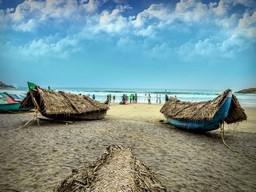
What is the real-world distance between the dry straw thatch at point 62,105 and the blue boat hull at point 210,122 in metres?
5.54

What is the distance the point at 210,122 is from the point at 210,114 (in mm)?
416

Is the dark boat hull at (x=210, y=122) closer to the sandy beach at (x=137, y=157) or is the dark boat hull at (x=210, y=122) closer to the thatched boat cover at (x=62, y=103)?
the sandy beach at (x=137, y=157)

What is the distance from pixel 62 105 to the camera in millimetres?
12156

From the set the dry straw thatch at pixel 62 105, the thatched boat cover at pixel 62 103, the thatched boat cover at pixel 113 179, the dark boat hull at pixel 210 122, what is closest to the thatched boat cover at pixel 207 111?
the dark boat hull at pixel 210 122

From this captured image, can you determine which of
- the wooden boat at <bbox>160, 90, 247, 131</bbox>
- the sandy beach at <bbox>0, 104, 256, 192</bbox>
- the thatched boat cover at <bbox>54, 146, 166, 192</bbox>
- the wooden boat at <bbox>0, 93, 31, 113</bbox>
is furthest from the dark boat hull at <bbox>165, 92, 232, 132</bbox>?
the wooden boat at <bbox>0, 93, 31, 113</bbox>

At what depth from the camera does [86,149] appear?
21.6 ft

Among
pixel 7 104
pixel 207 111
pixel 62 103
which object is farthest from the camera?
pixel 7 104

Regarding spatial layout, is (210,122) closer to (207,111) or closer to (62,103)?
(207,111)

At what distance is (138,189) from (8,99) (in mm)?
17324

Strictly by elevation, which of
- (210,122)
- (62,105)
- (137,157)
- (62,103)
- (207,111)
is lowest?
(137,157)

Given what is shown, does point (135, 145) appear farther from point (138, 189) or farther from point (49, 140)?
point (138, 189)

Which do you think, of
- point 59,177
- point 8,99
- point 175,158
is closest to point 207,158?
point 175,158

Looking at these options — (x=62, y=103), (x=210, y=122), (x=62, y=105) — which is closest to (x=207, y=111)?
(x=210, y=122)

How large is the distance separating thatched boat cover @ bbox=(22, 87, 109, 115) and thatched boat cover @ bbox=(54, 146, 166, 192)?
889 cm
